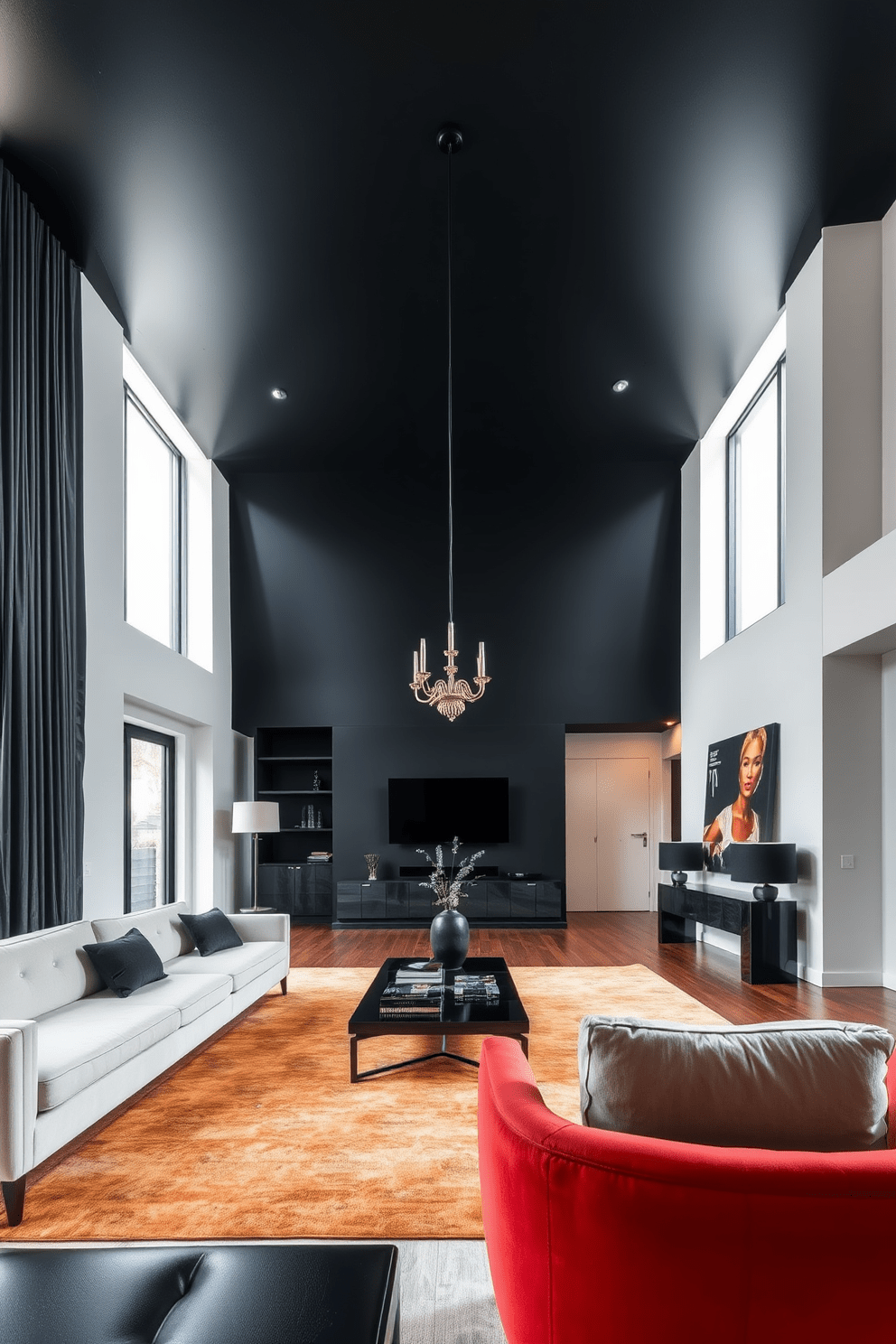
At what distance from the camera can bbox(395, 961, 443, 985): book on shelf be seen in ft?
15.5

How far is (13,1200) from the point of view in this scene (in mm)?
2637

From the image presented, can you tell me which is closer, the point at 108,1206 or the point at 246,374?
the point at 108,1206

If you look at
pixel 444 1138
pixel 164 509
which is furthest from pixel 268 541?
pixel 444 1138

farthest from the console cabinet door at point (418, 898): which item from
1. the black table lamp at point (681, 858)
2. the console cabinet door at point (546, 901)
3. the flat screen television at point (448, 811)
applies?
the black table lamp at point (681, 858)

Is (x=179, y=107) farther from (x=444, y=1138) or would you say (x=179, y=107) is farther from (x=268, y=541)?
(x=268, y=541)

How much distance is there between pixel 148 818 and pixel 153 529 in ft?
8.31

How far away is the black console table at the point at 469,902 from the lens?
32.3 ft

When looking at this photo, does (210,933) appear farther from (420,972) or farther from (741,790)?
(741,790)

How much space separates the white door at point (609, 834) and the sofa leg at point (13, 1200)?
941cm

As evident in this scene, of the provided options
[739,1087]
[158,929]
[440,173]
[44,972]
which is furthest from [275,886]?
[739,1087]

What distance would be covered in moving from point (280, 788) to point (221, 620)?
2205 millimetres

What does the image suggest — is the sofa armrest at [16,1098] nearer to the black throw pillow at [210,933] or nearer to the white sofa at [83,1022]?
the white sofa at [83,1022]

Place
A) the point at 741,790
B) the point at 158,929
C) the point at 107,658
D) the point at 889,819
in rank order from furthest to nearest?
the point at 741,790
the point at 107,658
the point at 889,819
the point at 158,929

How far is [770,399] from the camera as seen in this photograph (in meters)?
7.73
